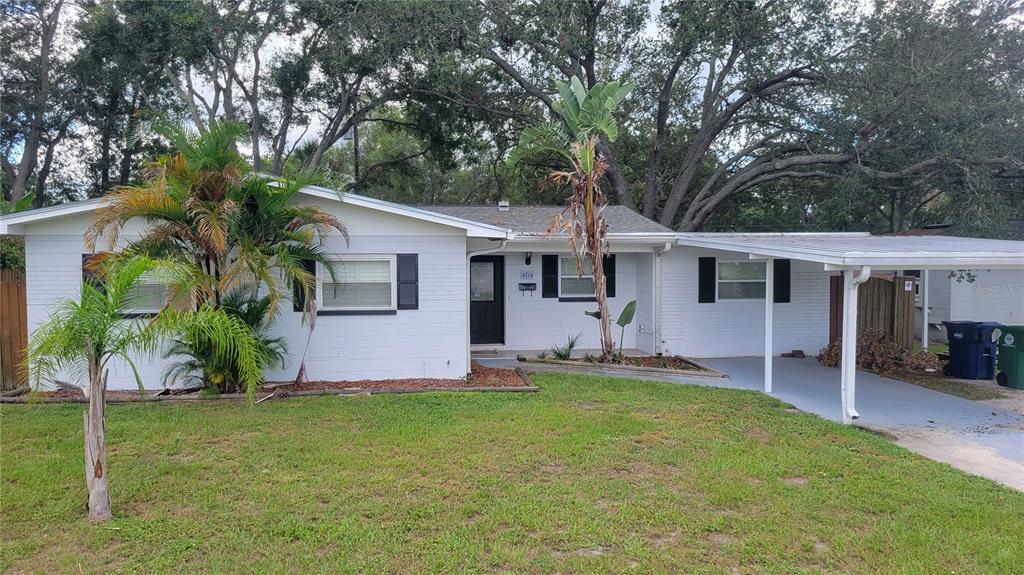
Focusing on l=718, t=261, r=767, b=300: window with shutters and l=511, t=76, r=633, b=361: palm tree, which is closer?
l=511, t=76, r=633, b=361: palm tree

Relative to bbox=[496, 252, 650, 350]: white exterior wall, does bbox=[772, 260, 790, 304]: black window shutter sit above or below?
above

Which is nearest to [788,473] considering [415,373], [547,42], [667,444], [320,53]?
[667,444]

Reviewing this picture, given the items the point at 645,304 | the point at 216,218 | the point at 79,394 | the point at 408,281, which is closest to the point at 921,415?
the point at 645,304

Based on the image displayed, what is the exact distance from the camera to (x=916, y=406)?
7.79m

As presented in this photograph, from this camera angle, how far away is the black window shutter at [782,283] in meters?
11.6

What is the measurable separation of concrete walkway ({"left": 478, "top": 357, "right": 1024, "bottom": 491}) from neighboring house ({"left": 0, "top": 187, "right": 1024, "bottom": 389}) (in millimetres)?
1128

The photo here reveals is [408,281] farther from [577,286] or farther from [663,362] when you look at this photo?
[663,362]

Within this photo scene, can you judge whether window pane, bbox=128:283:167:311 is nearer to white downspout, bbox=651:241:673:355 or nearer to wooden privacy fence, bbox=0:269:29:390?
wooden privacy fence, bbox=0:269:29:390

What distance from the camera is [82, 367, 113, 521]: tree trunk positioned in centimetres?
420

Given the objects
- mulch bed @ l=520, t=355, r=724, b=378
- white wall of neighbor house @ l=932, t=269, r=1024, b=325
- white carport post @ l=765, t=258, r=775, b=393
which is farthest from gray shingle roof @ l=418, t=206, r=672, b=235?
white wall of neighbor house @ l=932, t=269, r=1024, b=325

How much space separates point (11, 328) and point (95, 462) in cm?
554

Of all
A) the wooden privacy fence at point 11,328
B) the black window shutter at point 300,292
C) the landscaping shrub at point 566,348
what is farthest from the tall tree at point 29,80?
the landscaping shrub at point 566,348

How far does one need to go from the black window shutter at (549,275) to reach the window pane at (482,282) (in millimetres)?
970

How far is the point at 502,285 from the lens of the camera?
1187cm
